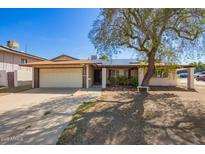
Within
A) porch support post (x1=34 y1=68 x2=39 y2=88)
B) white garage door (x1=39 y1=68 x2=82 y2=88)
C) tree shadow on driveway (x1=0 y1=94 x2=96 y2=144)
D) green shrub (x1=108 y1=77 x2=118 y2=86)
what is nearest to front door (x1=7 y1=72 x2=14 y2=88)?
porch support post (x1=34 y1=68 x2=39 y2=88)

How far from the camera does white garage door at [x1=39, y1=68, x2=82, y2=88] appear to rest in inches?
656

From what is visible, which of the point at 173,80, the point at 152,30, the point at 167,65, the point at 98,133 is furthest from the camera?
the point at 173,80

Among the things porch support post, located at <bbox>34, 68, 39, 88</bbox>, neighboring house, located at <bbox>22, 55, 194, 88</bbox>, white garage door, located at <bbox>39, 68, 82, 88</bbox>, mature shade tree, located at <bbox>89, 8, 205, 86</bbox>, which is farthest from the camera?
porch support post, located at <bbox>34, 68, 39, 88</bbox>

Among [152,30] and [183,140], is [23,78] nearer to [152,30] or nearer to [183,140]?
[152,30]

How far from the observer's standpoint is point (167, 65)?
1307 centimetres

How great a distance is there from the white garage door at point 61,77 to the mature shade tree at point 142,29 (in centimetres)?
617

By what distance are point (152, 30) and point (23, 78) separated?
17442 millimetres

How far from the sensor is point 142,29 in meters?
9.68

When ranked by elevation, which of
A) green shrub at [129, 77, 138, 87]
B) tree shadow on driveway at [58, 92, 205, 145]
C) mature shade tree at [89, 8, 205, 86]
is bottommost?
tree shadow on driveway at [58, 92, 205, 145]

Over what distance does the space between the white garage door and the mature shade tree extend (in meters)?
6.17

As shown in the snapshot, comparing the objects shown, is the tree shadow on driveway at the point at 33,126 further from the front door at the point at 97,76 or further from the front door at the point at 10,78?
the front door at the point at 97,76

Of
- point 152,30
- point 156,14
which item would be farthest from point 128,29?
point 156,14

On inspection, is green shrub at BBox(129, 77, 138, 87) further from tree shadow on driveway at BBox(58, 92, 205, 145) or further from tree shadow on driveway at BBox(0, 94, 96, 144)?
tree shadow on driveway at BBox(0, 94, 96, 144)

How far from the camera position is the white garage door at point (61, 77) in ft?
54.6
